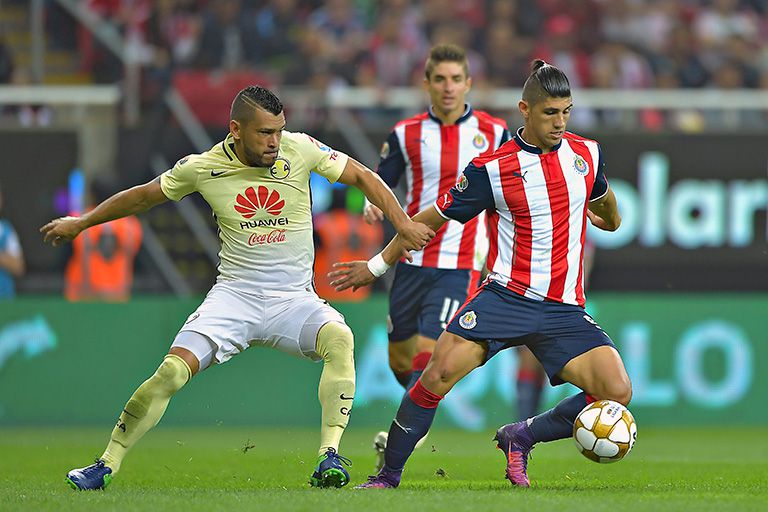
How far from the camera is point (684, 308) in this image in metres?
15.4

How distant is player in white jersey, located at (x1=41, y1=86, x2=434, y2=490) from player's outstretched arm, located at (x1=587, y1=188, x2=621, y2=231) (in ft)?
3.29

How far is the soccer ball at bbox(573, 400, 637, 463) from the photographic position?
25.1ft

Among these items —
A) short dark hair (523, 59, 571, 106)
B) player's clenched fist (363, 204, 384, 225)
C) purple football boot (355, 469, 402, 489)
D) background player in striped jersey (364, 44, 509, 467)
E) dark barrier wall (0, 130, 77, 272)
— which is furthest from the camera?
dark barrier wall (0, 130, 77, 272)

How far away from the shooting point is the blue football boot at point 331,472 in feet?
25.8

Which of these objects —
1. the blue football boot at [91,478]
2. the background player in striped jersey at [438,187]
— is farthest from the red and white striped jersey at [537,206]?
the blue football boot at [91,478]

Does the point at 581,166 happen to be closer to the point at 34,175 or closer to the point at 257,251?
the point at 257,251

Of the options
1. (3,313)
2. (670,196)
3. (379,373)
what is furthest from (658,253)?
(3,313)

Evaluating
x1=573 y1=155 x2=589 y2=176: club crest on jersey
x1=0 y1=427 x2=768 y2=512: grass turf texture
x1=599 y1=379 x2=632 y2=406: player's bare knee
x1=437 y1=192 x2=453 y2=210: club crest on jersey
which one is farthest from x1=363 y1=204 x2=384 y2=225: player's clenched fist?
x1=599 y1=379 x2=632 y2=406: player's bare knee

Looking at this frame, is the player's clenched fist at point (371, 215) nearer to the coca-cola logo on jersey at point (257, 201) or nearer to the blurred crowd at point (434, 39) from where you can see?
the coca-cola logo on jersey at point (257, 201)

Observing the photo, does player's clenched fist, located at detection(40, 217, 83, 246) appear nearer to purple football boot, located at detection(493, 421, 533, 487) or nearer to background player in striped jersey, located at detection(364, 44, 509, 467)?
background player in striped jersey, located at detection(364, 44, 509, 467)

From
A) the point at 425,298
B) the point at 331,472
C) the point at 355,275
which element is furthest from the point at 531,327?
the point at 425,298

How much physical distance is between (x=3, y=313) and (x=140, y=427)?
696 centimetres

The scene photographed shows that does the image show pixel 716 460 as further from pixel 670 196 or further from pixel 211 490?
pixel 670 196

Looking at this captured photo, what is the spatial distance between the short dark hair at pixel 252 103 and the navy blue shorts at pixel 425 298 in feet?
7.03
